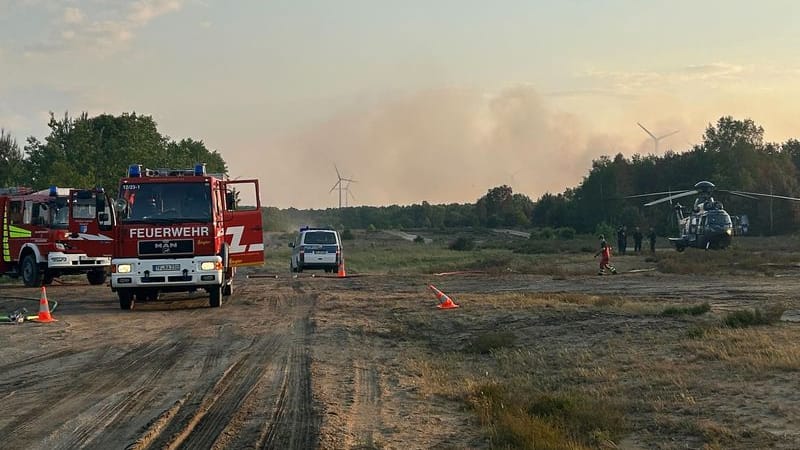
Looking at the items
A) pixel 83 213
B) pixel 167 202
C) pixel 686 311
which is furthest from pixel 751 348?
pixel 83 213

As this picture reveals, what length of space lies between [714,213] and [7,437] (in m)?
47.3

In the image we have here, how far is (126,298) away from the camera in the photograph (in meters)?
19.8

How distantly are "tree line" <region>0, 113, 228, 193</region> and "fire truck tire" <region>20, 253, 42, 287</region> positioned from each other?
711 inches

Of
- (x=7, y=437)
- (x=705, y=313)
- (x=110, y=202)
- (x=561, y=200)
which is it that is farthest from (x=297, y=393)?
(x=561, y=200)

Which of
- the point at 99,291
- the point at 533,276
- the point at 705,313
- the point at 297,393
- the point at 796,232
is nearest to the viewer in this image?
the point at 297,393

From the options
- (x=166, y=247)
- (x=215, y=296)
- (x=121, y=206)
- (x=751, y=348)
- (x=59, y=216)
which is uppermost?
(x=59, y=216)

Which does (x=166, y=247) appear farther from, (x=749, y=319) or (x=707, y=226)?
(x=707, y=226)

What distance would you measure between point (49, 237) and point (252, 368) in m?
17.8

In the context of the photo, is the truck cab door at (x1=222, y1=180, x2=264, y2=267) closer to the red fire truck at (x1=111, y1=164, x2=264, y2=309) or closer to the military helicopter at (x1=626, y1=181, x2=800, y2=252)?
the red fire truck at (x1=111, y1=164, x2=264, y2=309)

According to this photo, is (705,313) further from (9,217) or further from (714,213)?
(714,213)

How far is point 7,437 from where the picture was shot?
8.09 metres

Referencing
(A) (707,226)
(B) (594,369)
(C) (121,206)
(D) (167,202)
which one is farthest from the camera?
(A) (707,226)

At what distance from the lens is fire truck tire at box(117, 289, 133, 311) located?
19511mm

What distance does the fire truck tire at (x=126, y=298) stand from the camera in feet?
64.0
